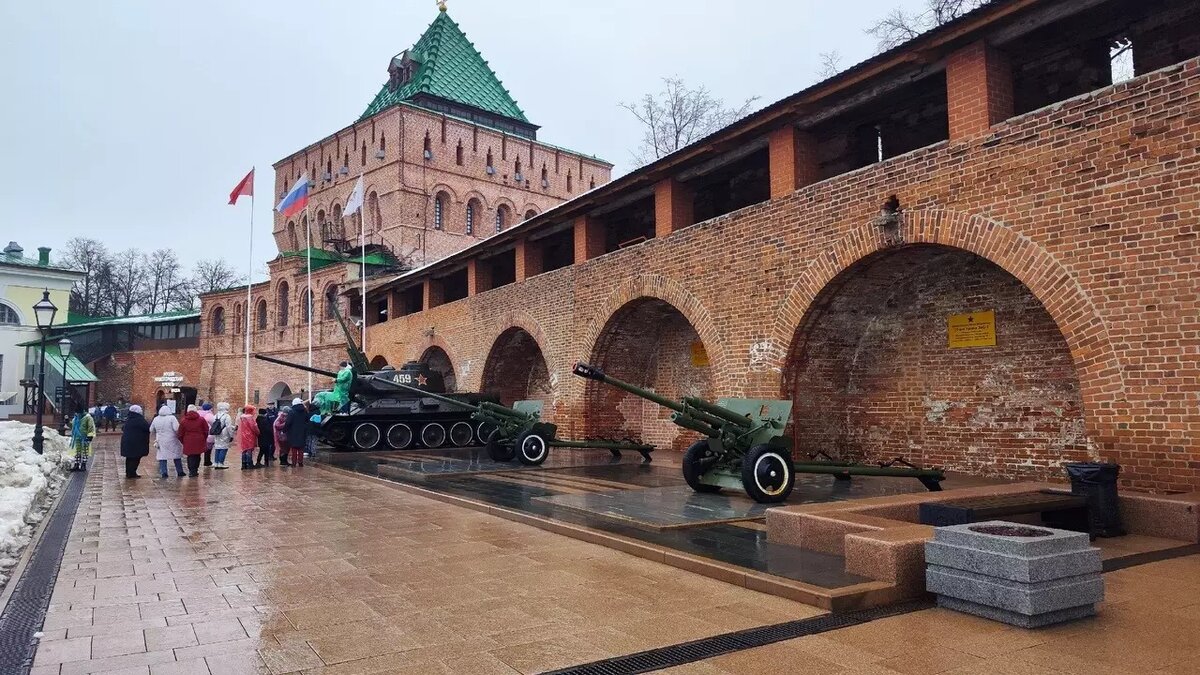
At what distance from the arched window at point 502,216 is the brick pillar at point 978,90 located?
97.4 ft

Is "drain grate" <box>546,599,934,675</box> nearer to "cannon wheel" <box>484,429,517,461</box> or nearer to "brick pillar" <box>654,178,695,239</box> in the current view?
"cannon wheel" <box>484,429,517,461</box>

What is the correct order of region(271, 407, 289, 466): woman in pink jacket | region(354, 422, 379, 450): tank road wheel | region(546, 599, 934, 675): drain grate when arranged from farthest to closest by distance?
region(354, 422, 379, 450): tank road wheel
region(271, 407, 289, 466): woman in pink jacket
region(546, 599, 934, 675): drain grate

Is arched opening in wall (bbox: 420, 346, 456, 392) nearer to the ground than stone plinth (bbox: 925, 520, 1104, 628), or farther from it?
farther from it

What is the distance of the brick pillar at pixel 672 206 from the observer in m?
13.3

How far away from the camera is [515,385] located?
20.6 meters

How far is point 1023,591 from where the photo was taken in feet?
12.7

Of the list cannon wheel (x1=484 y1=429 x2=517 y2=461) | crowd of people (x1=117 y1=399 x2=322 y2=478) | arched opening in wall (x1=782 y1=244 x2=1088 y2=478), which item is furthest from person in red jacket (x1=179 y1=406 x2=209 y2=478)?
arched opening in wall (x1=782 y1=244 x2=1088 y2=478)

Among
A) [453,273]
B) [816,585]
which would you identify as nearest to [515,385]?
[453,273]

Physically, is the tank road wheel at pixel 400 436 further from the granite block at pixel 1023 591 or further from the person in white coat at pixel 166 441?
the granite block at pixel 1023 591

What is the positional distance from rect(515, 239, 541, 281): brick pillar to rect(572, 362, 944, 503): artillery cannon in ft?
33.5

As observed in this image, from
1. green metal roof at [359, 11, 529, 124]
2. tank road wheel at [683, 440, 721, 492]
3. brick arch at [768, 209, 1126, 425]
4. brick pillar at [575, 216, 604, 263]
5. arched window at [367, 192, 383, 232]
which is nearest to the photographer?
brick arch at [768, 209, 1126, 425]

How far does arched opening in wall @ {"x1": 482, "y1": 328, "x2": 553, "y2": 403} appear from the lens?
19.5 metres

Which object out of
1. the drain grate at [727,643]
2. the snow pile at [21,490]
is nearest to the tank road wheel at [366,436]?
the snow pile at [21,490]

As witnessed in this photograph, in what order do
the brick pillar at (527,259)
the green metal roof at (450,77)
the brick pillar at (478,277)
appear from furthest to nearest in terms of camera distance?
the green metal roof at (450,77) < the brick pillar at (478,277) < the brick pillar at (527,259)
